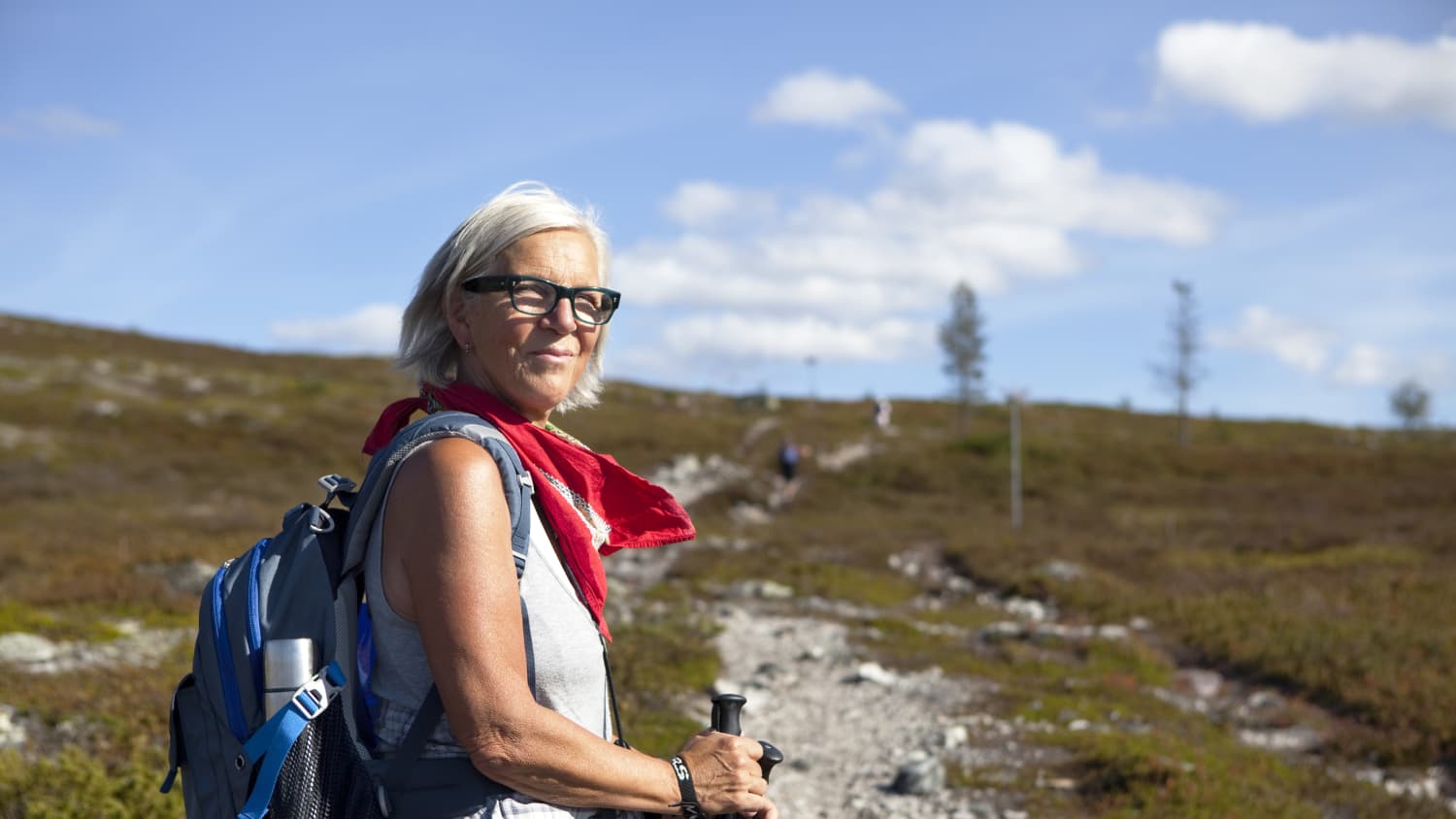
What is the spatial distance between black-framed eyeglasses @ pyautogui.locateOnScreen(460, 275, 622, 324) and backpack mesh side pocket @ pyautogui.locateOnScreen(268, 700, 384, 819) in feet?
2.92

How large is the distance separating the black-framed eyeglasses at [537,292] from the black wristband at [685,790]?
995 millimetres

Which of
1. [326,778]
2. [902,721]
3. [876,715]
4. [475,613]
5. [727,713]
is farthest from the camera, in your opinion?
[876,715]

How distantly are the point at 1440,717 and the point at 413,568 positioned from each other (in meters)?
11.2

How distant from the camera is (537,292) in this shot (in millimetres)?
2361

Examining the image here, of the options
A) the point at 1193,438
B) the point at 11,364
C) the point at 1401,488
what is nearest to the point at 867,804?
the point at 1401,488

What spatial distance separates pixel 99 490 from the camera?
28.3m

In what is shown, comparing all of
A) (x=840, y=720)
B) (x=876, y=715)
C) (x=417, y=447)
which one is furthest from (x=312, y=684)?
(x=876, y=715)

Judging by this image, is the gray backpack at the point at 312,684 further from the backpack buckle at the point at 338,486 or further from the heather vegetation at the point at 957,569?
the heather vegetation at the point at 957,569

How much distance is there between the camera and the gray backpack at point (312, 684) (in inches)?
78.0

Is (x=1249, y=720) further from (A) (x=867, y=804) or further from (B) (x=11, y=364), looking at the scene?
(B) (x=11, y=364)

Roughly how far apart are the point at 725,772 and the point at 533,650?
1.76 ft

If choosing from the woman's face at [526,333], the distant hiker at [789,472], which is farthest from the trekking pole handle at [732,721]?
the distant hiker at [789,472]

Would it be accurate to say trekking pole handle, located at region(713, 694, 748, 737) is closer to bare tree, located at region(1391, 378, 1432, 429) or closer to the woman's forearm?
the woman's forearm

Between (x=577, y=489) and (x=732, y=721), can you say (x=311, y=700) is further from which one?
(x=732, y=721)
